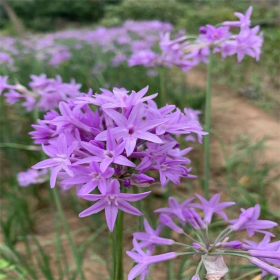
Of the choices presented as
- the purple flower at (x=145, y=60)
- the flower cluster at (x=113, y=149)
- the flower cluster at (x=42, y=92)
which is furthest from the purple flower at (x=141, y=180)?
the purple flower at (x=145, y=60)

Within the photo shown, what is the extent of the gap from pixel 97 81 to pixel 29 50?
284cm

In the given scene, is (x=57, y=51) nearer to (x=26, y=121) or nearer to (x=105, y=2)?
(x=26, y=121)

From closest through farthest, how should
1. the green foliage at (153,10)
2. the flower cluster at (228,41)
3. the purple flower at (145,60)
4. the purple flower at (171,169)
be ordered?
the purple flower at (171,169) → the flower cluster at (228,41) → the purple flower at (145,60) → the green foliage at (153,10)

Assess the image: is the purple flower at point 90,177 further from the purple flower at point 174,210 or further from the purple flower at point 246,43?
the purple flower at point 246,43

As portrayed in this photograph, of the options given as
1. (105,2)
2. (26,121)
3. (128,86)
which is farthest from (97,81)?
(105,2)

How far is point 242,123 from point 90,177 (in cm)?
316

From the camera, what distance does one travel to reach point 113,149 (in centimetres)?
80

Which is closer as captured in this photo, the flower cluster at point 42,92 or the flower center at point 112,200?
the flower center at point 112,200

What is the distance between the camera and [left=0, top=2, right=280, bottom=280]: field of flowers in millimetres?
817

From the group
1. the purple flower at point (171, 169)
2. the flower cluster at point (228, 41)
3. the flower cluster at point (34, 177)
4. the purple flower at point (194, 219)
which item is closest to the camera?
the purple flower at point (171, 169)

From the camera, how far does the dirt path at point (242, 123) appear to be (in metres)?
3.11

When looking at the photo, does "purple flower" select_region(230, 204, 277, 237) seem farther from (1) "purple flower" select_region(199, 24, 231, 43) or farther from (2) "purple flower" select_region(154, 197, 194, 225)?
(1) "purple flower" select_region(199, 24, 231, 43)

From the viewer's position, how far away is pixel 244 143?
9.95 feet

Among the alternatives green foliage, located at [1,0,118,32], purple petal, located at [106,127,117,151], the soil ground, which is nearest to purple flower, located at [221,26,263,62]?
purple petal, located at [106,127,117,151]
